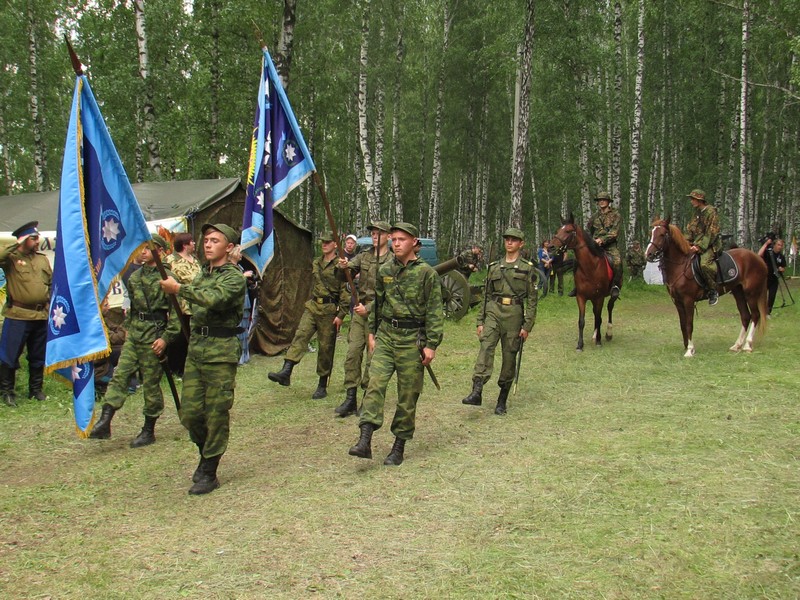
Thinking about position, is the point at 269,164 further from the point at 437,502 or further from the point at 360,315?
the point at 437,502

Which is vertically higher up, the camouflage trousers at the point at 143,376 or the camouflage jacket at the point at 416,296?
the camouflage jacket at the point at 416,296

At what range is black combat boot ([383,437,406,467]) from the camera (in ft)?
19.0

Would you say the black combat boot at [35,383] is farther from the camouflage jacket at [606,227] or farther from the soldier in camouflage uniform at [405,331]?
the camouflage jacket at [606,227]

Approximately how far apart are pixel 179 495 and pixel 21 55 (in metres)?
25.7

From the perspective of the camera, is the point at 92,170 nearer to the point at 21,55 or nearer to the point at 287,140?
the point at 287,140

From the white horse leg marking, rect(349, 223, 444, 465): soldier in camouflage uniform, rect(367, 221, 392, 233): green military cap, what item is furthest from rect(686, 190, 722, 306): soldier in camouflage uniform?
rect(349, 223, 444, 465): soldier in camouflage uniform

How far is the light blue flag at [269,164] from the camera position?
6.99m

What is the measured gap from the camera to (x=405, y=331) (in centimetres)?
596

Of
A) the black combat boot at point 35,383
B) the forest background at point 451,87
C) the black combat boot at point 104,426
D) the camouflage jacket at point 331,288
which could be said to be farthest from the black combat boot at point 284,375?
the forest background at point 451,87

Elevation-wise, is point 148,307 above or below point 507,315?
above

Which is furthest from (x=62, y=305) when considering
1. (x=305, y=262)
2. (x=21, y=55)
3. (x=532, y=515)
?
(x=21, y=55)

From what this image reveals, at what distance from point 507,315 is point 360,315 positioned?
5.34ft

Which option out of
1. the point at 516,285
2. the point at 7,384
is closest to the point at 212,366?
the point at 516,285

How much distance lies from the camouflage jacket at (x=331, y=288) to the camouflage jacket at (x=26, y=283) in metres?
3.02
